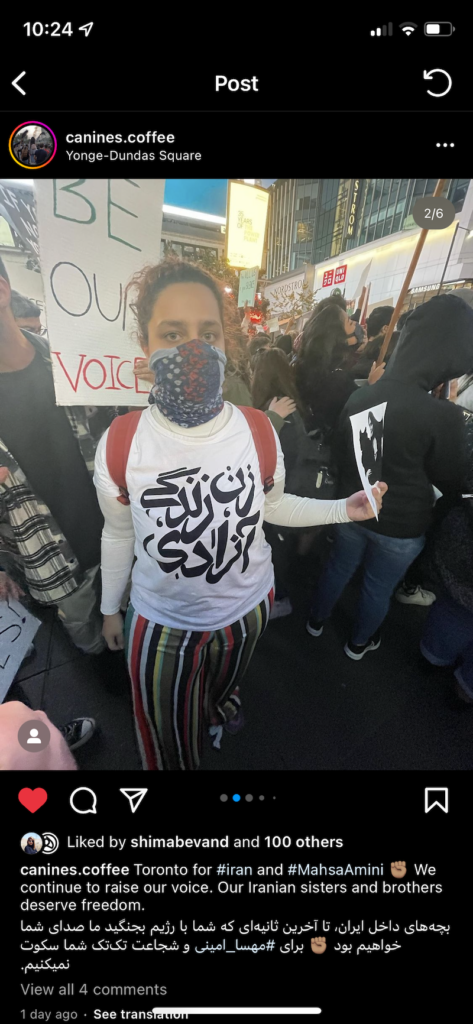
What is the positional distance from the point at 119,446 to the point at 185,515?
18cm

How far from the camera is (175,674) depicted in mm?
810

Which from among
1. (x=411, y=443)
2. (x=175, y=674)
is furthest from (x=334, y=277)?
(x=175, y=674)

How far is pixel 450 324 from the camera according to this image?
0.81m

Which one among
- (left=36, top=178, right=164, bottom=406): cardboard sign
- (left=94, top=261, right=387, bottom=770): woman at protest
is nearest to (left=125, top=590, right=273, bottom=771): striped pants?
(left=94, top=261, right=387, bottom=770): woman at protest
